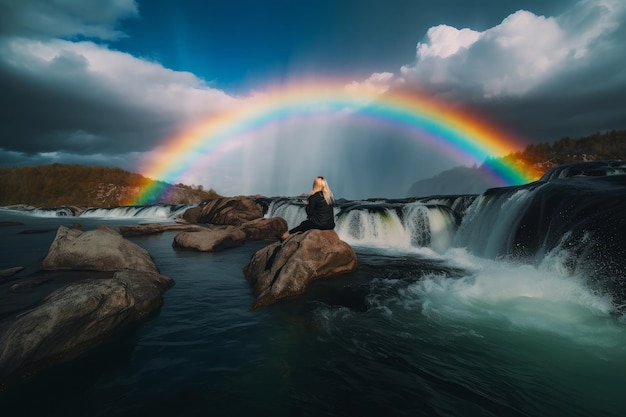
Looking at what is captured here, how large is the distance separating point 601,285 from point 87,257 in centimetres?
1766

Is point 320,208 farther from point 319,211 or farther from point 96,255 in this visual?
point 96,255

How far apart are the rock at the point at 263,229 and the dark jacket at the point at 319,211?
11496 mm

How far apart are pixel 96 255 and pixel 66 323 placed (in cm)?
698

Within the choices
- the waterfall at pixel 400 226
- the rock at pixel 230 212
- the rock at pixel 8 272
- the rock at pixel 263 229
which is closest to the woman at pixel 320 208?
the rock at pixel 8 272

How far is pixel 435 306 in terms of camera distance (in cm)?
865

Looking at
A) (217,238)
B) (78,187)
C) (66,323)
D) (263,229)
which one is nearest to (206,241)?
Result: (217,238)

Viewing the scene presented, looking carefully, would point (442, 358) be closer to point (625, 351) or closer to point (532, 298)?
point (625, 351)

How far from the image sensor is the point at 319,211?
12.2 m

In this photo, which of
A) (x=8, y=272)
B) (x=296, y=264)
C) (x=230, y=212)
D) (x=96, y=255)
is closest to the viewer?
(x=296, y=264)

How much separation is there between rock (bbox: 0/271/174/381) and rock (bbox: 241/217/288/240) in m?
15.1

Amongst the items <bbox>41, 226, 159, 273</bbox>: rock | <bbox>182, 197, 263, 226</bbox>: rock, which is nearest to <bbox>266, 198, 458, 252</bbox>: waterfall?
<bbox>182, 197, 263, 226</bbox>: rock

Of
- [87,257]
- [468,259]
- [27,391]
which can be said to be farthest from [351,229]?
[27,391]

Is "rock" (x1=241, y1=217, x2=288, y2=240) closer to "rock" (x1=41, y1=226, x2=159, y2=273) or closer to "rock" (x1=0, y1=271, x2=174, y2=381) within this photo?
"rock" (x1=41, y1=226, x2=159, y2=273)

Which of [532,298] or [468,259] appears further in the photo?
[468,259]
